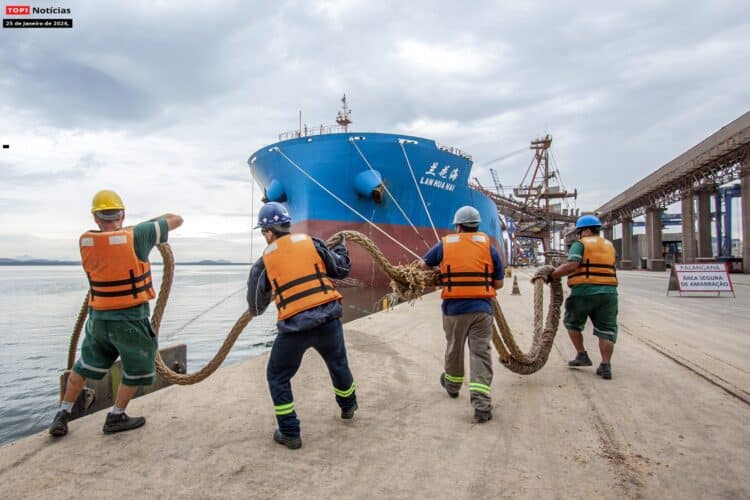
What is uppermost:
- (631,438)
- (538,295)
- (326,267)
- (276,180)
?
(276,180)

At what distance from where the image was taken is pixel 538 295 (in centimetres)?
445

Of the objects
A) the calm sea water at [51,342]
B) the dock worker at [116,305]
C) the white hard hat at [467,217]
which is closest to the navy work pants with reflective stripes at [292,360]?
the dock worker at [116,305]

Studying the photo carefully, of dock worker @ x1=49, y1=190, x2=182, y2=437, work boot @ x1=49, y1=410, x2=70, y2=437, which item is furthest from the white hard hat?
work boot @ x1=49, y1=410, x2=70, y2=437

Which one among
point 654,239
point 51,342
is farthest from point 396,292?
point 654,239

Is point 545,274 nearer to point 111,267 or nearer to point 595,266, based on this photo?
point 595,266

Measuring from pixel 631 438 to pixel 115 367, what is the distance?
4.20 metres

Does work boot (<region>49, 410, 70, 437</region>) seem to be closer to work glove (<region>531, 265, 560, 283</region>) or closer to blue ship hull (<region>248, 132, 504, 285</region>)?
work glove (<region>531, 265, 560, 283</region>)

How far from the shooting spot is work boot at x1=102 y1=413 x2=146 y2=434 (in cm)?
292

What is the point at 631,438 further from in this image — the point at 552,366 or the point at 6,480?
the point at 6,480

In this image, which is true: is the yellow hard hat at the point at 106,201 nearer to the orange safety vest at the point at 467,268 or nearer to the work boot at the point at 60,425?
the work boot at the point at 60,425

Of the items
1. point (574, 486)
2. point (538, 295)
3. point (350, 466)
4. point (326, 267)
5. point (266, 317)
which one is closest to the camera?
point (574, 486)

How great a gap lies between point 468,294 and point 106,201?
2639 millimetres

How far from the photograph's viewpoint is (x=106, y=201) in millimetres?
2918

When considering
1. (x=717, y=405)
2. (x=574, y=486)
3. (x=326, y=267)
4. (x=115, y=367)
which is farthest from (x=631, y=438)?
(x=115, y=367)
